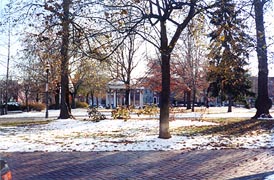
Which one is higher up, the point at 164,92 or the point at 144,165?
the point at 164,92

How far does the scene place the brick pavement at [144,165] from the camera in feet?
25.6

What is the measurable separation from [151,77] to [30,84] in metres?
18.2

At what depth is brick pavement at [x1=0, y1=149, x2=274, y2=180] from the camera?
25.6 ft

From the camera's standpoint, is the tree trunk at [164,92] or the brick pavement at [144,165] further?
the tree trunk at [164,92]

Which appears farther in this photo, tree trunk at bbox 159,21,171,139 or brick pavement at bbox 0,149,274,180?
tree trunk at bbox 159,21,171,139

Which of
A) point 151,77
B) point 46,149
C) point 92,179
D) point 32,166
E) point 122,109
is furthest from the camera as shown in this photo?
point 151,77

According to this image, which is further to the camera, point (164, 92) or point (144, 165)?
point (164, 92)

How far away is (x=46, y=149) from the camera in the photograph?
1127 cm

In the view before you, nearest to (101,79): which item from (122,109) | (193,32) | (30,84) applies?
(30,84)

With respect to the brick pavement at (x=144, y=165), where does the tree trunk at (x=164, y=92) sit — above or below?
above

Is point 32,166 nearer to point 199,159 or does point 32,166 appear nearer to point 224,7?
point 199,159

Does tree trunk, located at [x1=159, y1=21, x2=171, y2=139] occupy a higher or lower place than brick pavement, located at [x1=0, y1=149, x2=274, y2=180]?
higher

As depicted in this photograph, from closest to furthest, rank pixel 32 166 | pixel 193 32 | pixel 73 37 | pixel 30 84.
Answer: pixel 32 166 < pixel 73 37 < pixel 193 32 < pixel 30 84

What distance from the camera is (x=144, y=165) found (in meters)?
8.81
